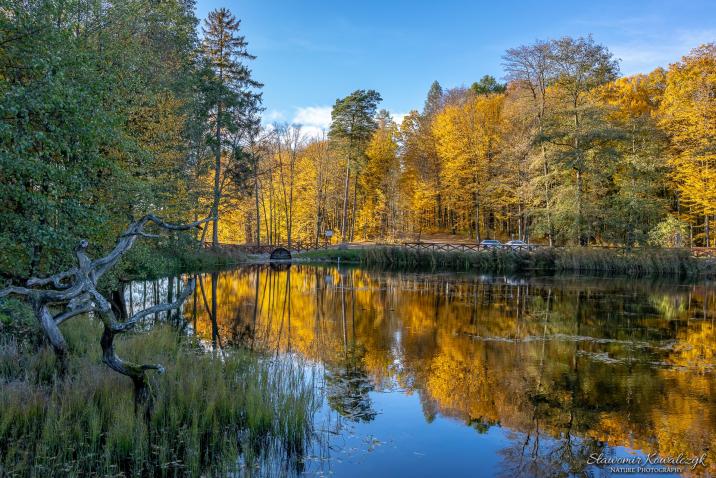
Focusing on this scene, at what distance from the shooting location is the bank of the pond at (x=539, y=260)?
32.9m

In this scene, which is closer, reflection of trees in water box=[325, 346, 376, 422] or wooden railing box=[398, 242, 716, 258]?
reflection of trees in water box=[325, 346, 376, 422]

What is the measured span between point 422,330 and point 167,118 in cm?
1444

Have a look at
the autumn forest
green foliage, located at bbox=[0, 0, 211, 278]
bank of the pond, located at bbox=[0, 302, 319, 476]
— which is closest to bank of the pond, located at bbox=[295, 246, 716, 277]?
the autumn forest

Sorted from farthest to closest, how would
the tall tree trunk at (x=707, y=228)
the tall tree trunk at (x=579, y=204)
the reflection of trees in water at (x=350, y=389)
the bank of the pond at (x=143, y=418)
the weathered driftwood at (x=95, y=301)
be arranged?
the tall tree trunk at (x=707, y=228) < the tall tree trunk at (x=579, y=204) < the reflection of trees in water at (x=350, y=389) < the weathered driftwood at (x=95, y=301) < the bank of the pond at (x=143, y=418)

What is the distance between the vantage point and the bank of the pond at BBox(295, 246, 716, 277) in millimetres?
32906

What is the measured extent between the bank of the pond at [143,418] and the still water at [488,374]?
72cm

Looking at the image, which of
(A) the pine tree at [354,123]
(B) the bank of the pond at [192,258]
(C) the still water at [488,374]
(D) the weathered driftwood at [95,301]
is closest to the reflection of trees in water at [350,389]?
(C) the still water at [488,374]

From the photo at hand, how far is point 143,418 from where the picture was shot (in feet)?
20.5

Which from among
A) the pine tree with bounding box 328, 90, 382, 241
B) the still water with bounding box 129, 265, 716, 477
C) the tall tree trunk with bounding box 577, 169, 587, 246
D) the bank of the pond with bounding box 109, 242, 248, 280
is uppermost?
the pine tree with bounding box 328, 90, 382, 241

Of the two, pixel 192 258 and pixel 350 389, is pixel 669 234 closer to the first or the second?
pixel 192 258

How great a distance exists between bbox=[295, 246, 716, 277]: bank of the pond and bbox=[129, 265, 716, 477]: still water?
459 inches

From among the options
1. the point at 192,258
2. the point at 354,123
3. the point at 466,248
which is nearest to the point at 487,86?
the point at 354,123

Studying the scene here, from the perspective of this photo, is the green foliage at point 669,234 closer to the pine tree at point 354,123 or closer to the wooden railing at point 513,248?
the wooden railing at point 513,248

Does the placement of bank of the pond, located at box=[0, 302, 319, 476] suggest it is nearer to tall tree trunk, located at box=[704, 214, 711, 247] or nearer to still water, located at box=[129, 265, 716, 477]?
still water, located at box=[129, 265, 716, 477]
